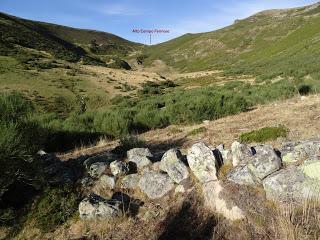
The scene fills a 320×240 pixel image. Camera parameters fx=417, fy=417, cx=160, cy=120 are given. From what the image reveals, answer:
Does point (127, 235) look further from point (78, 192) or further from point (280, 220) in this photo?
point (280, 220)

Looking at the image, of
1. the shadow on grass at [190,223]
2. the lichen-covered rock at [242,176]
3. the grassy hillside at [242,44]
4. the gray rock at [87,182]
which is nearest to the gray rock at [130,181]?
the gray rock at [87,182]

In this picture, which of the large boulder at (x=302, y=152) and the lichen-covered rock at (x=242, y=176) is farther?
the large boulder at (x=302, y=152)

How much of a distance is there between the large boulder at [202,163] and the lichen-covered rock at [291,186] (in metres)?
1.15

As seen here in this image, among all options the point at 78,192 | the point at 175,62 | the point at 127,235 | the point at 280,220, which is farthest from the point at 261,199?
the point at 175,62

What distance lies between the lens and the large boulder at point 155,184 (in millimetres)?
8641

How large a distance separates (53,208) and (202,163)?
10.3 feet

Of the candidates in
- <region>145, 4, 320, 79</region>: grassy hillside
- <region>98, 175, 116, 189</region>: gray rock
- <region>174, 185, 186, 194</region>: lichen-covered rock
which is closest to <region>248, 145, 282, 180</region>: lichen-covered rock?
<region>174, 185, 186, 194</region>: lichen-covered rock

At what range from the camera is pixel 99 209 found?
8.09m

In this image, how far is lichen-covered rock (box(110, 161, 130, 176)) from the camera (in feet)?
31.3

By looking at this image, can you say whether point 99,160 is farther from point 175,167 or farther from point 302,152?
point 302,152

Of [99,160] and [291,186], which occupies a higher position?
[291,186]

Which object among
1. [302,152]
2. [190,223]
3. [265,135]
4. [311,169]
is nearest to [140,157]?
[190,223]

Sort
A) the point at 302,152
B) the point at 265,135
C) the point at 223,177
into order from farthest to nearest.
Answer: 1. the point at 265,135
2. the point at 223,177
3. the point at 302,152

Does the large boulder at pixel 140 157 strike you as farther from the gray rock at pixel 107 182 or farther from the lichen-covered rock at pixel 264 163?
the lichen-covered rock at pixel 264 163
